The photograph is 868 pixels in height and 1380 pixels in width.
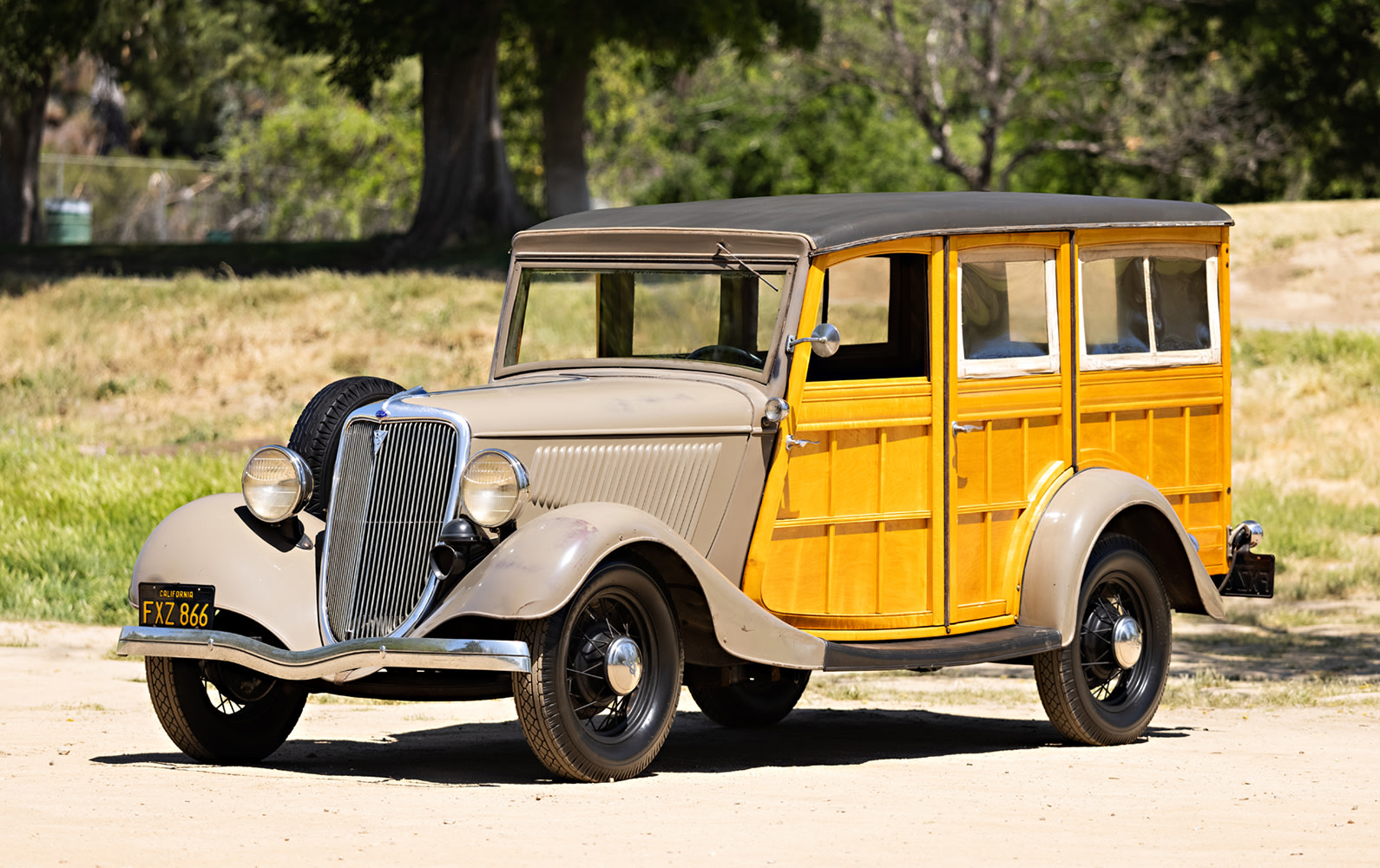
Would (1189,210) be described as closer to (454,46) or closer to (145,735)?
(145,735)

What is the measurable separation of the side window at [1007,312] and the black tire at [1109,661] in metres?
0.85

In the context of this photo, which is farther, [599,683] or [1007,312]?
[1007,312]

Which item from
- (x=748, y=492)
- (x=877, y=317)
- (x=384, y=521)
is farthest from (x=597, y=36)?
(x=384, y=521)

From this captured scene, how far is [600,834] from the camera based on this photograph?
5.35m

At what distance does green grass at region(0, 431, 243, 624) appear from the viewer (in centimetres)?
1126

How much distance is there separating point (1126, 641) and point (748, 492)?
2031mm

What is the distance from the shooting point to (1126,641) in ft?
25.7

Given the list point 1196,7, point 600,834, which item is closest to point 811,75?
point 1196,7

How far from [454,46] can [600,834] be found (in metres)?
21.0

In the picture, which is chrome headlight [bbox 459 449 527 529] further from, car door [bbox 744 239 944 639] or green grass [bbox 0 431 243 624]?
green grass [bbox 0 431 243 624]

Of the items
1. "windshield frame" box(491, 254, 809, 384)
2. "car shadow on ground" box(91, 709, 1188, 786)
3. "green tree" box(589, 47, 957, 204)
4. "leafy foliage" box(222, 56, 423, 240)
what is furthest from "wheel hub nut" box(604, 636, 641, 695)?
"leafy foliage" box(222, 56, 423, 240)

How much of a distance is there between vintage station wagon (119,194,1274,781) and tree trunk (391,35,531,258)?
1901cm

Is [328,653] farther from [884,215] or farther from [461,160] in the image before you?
[461,160]

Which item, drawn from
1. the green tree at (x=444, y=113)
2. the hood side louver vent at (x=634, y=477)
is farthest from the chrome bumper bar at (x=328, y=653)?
the green tree at (x=444, y=113)
